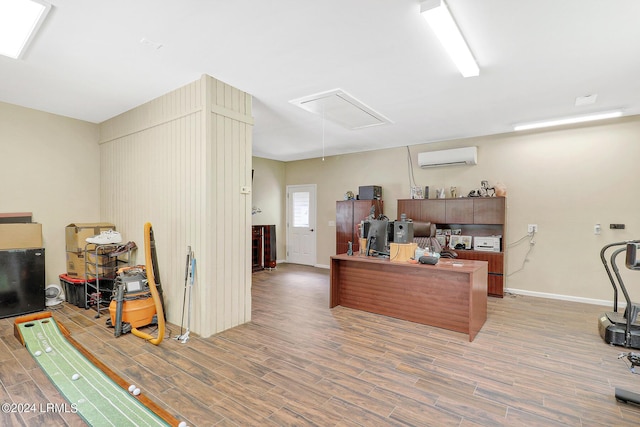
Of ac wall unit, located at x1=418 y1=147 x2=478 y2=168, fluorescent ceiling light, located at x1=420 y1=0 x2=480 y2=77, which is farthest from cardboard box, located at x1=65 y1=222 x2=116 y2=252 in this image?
ac wall unit, located at x1=418 y1=147 x2=478 y2=168

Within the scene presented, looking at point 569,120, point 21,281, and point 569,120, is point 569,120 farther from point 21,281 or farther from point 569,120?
point 21,281

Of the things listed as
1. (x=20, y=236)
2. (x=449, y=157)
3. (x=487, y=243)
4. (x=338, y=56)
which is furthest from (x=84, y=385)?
(x=449, y=157)

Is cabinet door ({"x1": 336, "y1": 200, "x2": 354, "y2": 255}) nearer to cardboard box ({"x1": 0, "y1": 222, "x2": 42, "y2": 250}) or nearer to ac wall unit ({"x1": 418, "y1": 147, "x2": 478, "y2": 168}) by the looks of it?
ac wall unit ({"x1": 418, "y1": 147, "x2": 478, "y2": 168})

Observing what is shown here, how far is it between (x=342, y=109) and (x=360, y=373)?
328 centimetres

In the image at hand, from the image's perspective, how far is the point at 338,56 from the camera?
9.27 ft

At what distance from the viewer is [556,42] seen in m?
2.55

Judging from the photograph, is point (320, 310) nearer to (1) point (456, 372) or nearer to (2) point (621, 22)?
(1) point (456, 372)

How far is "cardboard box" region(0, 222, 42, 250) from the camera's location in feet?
12.5

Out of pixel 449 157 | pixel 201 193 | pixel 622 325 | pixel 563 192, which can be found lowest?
pixel 622 325

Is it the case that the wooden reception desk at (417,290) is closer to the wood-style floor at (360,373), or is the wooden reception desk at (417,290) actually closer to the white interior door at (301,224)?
the wood-style floor at (360,373)

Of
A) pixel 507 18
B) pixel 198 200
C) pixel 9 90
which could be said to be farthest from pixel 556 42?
pixel 9 90

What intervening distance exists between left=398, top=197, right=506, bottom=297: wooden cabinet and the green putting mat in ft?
16.5

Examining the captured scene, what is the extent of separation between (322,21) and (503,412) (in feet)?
10.4

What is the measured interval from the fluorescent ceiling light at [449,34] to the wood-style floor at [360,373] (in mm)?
2809
